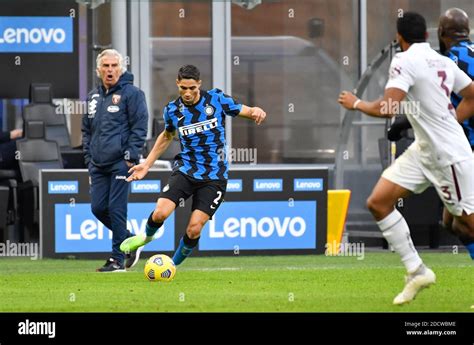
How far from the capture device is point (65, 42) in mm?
21094

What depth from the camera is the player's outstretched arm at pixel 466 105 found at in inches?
441

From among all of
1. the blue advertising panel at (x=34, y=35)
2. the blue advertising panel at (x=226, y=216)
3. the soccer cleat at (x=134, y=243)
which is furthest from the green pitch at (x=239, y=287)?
the blue advertising panel at (x=34, y=35)

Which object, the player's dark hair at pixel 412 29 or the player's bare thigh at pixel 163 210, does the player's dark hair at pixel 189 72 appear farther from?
the player's dark hair at pixel 412 29

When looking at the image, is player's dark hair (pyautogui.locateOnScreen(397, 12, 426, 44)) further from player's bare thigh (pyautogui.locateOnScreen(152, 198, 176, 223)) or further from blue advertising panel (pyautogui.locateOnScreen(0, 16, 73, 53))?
blue advertising panel (pyautogui.locateOnScreen(0, 16, 73, 53))

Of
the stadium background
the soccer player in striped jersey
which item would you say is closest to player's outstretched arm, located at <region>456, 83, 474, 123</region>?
the soccer player in striped jersey

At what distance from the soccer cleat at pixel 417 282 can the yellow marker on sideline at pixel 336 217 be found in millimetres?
7750

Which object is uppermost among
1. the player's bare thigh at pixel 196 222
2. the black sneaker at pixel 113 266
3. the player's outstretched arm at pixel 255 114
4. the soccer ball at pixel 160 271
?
the player's outstretched arm at pixel 255 114

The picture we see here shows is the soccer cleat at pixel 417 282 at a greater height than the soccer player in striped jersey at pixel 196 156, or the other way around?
the soccer player in striped jersey at pixel 196 156

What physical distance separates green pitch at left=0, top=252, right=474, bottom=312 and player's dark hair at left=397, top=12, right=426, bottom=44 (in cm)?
207

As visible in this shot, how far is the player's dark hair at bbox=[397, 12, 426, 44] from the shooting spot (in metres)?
10.8

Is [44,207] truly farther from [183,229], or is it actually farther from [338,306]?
[338,306]

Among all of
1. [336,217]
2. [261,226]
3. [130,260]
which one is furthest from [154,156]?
[336,217]

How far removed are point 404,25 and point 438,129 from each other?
32.8 inches
